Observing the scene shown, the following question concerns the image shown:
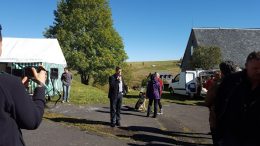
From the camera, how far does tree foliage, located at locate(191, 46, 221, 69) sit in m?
40.8

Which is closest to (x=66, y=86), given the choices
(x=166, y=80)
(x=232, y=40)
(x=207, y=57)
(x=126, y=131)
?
(x=126, y=131)

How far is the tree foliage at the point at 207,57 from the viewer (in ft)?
134

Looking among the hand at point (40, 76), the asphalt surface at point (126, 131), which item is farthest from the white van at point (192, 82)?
Result: the hand at point (40, 76)

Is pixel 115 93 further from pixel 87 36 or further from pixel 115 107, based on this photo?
pixel 87 36

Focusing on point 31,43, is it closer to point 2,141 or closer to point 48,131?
point 48,131

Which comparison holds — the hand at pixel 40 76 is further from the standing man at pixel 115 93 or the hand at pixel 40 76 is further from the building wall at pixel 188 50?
the building wall at pixel 188 50

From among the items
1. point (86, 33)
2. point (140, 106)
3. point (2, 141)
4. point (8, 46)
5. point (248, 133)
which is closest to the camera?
point (2, 141)

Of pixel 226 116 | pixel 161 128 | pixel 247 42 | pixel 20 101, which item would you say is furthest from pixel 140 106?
pixel 247 42

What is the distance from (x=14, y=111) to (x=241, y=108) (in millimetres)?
2021

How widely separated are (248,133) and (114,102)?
1038cm

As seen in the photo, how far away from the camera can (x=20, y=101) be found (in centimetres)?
276

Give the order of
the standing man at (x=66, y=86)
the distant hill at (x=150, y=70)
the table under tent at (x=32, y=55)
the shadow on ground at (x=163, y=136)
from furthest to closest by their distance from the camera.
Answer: the distant hill at (x=150, y=70), the table under tent at (x=32, y=55), the standing man at (x=66, y=86), the shadow on ground at (x=163, y=136)

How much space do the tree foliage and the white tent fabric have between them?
18688 mm

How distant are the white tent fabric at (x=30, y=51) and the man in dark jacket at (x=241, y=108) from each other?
1982 cm
